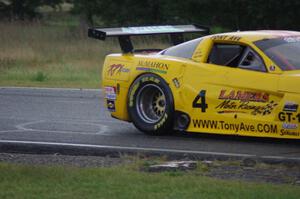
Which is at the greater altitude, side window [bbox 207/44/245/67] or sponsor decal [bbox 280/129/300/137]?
Answer: side window [bbox 207/44/245/67]

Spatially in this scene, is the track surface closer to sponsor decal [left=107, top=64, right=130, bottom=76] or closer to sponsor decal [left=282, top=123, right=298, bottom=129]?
sponsor decal [left=282, top=123, right=298, bottom=129]

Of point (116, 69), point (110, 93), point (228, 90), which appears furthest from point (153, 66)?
point (228, 90)

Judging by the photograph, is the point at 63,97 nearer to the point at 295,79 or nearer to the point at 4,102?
the point at 4,102

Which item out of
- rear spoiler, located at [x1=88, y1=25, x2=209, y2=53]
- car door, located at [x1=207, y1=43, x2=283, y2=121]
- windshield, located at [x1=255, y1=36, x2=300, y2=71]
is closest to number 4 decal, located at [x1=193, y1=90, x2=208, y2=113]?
car door, located at [x1=207, y1=43, x2=283, y2=121]

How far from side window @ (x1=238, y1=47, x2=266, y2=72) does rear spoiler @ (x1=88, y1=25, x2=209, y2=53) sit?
1.82 m

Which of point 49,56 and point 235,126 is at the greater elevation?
point 235,126

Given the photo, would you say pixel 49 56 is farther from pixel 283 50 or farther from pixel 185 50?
pixel 283 50

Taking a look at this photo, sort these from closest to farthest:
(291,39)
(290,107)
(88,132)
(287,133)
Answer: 1. (290,107)
2. (287,133)
3. (291,39)
4. (88,132)

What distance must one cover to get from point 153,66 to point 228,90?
1.23m

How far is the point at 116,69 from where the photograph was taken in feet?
39.4

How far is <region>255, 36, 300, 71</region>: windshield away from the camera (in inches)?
412

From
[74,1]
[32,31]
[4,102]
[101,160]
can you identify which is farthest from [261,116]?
[74,1]

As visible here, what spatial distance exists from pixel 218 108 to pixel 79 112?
12.0 ft

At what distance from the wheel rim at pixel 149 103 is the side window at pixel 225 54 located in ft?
2.75
